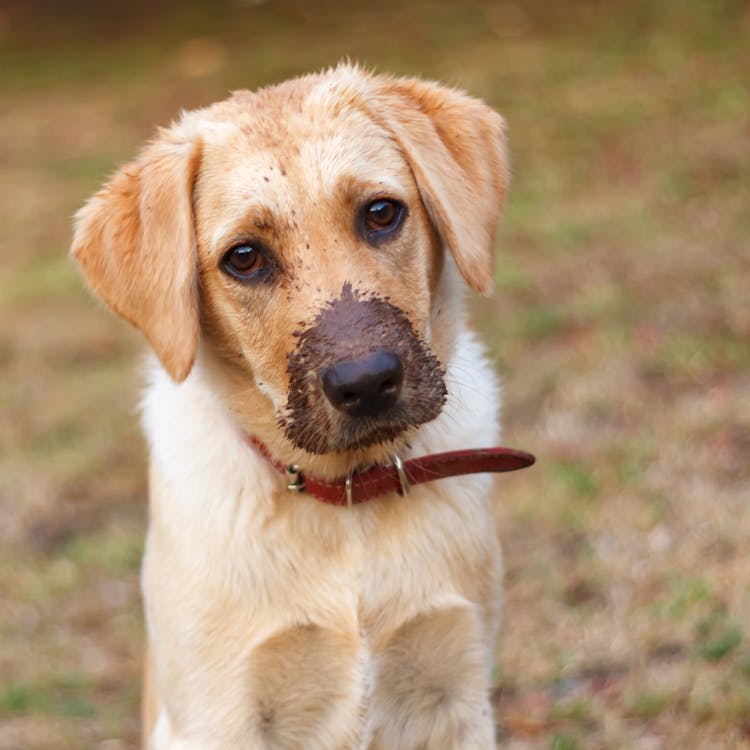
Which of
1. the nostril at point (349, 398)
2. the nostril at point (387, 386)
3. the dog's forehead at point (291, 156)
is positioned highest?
the dog's forehead at point (291, 156)

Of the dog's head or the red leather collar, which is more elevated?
the dog's head

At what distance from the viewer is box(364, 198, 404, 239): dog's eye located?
3.41 m

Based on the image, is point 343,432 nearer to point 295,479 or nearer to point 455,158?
point 295,479

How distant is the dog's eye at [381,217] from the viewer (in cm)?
341

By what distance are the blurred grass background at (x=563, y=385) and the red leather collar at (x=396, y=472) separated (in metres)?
1.14

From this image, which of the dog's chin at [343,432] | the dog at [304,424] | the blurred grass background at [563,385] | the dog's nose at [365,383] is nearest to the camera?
the dog's nose at [365,383]

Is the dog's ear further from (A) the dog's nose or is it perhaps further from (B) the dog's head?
(A) the dog's nose

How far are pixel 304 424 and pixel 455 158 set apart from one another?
97 cm

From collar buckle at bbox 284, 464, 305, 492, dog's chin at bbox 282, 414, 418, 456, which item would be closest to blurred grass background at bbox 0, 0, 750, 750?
collar buckle at bbox 284, 464, 305, 492

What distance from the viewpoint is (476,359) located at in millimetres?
3988

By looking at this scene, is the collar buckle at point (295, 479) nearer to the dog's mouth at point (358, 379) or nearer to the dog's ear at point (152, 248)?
the dog's mouth at point (358, 379)

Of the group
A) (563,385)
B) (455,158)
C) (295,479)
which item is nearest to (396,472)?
(295,479)

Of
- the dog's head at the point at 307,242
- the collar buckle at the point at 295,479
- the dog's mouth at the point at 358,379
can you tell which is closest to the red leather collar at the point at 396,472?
the collar buckle at the point at 295,479

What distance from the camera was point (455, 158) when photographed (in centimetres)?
363
